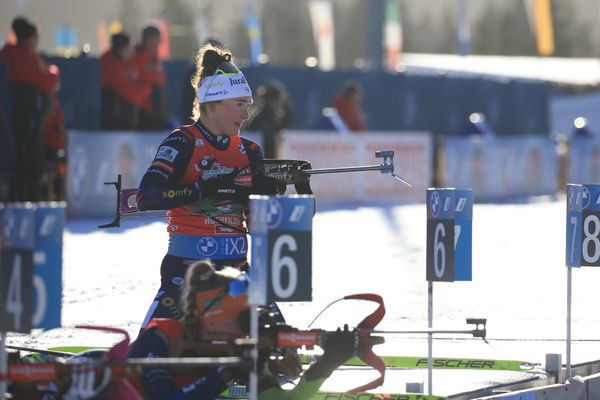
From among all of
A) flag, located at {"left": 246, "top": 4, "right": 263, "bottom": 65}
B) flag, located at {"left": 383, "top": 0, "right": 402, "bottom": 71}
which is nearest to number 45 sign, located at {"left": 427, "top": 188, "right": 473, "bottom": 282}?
flag, located at {"left": 246, "top": 4, "right": 263, "bottom": 65}

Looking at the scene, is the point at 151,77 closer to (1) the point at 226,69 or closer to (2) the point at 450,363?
(2) the point at 450,363

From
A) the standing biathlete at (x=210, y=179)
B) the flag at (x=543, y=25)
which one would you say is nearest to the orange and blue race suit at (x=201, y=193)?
the standing biathlete at (x=210, y=179)

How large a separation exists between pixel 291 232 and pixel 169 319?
1.17 metres

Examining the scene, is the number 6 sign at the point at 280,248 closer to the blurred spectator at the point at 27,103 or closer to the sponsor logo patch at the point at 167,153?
the sponsor logo patch at the point at 167,153

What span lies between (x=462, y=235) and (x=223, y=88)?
1.54 meters

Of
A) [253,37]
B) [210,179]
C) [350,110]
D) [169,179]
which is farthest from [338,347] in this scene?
[253,37]

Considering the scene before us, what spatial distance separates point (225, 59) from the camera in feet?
27.7

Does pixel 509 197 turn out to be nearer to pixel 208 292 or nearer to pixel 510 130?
pixel 510 130

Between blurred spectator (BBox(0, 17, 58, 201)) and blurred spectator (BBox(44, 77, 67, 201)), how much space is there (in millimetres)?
299

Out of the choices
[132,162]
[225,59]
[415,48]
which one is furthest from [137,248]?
[415,48]

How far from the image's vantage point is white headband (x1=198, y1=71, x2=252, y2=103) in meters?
8.19

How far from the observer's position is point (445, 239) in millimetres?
7930

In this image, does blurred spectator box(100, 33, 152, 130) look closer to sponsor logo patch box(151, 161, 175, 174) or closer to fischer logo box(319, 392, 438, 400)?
sponsor logo patch box(151, 161, 175, 174)

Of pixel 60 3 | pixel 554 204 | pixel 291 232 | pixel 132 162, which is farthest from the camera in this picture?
pixel 60 3
